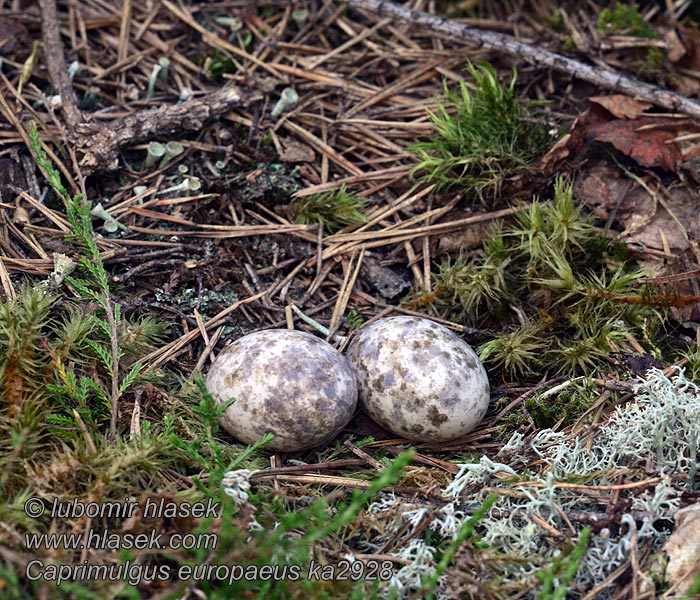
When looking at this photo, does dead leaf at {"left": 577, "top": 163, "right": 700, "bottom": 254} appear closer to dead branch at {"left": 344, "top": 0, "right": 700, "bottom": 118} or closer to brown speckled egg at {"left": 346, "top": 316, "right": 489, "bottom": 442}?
dead branch at {"left": 344, "top": 0, "right": 700, "bottom": 118}

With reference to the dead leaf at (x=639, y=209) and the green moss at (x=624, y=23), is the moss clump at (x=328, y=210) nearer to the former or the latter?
the dead leaf at (x=639, y=209)

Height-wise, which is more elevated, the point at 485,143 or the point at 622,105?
the point at 622,105

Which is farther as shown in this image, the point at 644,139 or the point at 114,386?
the point at 644,139

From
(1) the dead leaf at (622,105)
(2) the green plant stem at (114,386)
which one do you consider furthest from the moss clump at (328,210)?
(1) the dead leaf at (622,105)

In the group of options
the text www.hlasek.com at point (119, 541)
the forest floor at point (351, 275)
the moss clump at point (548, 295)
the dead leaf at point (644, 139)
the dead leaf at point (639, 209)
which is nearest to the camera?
the text www.hlasek.com at point (119, 541)

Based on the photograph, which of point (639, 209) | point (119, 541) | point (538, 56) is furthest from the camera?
point (538, 56)

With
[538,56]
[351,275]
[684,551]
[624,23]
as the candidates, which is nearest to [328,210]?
[351,275]

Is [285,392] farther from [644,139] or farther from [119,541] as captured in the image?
[644,139]
